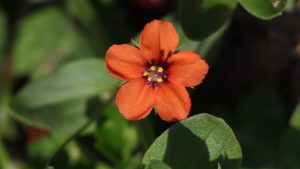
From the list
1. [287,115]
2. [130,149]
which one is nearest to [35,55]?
[130,149]

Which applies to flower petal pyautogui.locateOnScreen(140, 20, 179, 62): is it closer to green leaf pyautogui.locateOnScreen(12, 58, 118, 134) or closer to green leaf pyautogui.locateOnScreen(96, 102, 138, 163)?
green leaf pyautogui.locateOnScreen(96, 102, 138, 163)

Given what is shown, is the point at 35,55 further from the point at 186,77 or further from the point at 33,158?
the point at 186,77

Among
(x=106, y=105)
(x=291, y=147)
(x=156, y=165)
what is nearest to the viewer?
(x=156, y=165)

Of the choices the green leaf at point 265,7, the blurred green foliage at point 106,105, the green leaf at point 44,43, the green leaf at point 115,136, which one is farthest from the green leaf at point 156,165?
the green leaf at point 44,43

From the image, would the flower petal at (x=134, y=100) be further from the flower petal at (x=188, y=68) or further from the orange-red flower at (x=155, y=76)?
the flower petal at (x=188, y=68)

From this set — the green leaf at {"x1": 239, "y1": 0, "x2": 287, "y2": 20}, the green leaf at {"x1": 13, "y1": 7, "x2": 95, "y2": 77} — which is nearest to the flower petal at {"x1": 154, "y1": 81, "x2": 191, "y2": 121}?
the green leaf at {"x1": 239, "y1": 0, "x2": 287, "y2": 20}

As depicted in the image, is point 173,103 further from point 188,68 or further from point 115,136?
point 115,136

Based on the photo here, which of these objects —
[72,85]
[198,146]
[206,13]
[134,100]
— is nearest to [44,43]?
[72,85]
